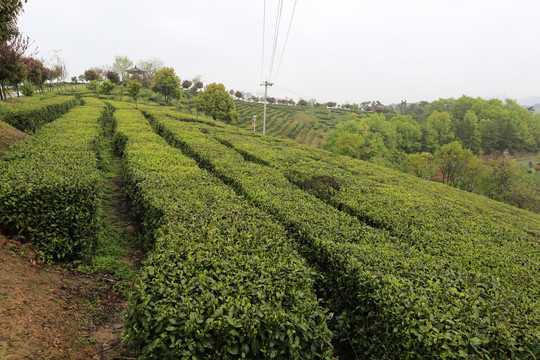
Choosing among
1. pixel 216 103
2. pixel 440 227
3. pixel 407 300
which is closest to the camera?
pixel 407 300

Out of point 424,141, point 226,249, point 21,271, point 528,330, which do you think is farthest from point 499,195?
point 21,271

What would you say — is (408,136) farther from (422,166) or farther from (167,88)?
(167,88)

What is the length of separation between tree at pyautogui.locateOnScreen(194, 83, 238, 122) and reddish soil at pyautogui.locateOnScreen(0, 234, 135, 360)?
36.3 metres

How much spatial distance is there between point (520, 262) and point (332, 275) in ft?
14.1

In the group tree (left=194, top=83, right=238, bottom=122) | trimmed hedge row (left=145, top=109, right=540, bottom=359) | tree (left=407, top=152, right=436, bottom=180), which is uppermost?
tree (left=194, top=83, right=238, bottom=122)

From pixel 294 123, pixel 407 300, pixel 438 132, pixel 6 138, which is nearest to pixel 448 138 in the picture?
pixel 438 132

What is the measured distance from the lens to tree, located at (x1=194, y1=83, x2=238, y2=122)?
3900cm

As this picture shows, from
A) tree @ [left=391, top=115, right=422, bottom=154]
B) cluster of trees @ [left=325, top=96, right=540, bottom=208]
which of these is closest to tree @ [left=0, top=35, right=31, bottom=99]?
cluster of trees @ [left=325, top=96, right=540, bottom=208]

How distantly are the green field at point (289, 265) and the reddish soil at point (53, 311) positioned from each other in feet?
1.85

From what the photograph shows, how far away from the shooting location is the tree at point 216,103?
39000 mm

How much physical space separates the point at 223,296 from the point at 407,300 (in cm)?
231

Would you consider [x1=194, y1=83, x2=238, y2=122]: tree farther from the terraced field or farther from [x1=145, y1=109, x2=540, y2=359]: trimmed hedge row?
[x1=145, y1=109, x2=540, y2=359]: trimmed hedge row

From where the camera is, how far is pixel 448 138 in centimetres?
6175

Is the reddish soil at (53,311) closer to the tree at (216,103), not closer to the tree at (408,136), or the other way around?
the tree at (216,103)
